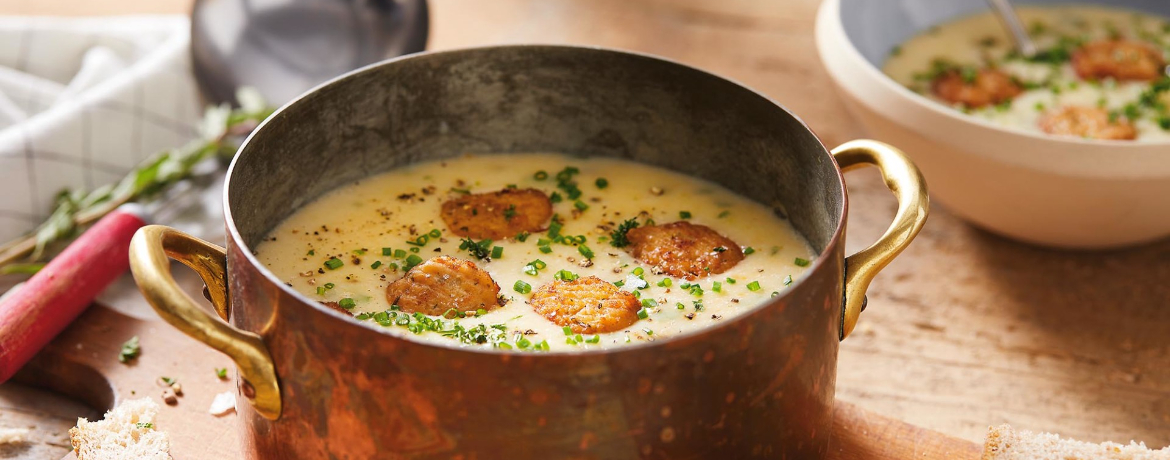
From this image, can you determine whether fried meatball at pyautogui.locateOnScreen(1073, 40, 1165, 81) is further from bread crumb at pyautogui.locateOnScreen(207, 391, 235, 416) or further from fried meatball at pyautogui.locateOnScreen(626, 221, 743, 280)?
bread crumb at pyautogui.locateOnScreen(207, 391, 235, 416)

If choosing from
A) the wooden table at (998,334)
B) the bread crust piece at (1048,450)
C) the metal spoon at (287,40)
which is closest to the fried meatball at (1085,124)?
the wooden table at (998,334)

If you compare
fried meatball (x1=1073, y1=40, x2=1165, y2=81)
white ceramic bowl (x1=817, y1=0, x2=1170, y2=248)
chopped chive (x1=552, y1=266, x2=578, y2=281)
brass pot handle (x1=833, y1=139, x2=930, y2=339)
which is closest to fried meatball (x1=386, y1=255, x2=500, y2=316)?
chopped chive (x1=552, y1=266, x2=578, y2=281)

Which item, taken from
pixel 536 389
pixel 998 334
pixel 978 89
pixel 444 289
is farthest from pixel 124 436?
pixel 978 89

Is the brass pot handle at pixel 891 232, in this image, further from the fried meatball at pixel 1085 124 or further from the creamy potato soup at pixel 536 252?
the fried meatball at pixel 1085 124

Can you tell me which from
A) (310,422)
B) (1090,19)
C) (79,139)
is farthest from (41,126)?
(1090,19)

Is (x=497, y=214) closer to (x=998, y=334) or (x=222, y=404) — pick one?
(x=222, y=404)

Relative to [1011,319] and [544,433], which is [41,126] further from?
[1011,319]
